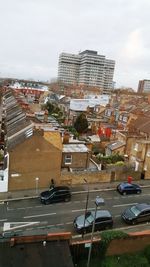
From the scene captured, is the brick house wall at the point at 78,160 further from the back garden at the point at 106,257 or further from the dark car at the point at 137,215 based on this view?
the back garden at the point at 106,257

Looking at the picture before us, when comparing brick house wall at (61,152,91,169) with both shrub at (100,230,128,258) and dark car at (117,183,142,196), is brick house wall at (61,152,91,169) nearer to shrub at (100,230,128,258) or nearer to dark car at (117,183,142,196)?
dark car at (117,183,142,196)

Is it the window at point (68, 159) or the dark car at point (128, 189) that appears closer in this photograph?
the dark car at point (128, 189)

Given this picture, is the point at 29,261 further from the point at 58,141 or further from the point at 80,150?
the point at 80,150

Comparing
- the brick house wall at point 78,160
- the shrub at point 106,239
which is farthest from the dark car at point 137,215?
the brick house wall at point 78,160

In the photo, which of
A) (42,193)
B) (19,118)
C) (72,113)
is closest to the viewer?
(42,193)

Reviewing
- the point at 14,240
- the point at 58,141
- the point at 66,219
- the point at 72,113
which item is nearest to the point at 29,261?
the point at 14,240

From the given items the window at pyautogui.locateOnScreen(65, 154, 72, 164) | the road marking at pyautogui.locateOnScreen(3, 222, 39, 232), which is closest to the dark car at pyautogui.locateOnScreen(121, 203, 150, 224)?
the road marking at pyautogui.locateOnScreen(3, 222, 39, 232)

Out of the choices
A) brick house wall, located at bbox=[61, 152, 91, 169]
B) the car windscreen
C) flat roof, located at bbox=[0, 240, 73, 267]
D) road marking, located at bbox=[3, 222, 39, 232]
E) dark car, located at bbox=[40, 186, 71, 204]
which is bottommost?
road marking, located at bbox=[3, 222, 39, 232]
